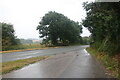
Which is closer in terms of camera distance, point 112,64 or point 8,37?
point 112,64

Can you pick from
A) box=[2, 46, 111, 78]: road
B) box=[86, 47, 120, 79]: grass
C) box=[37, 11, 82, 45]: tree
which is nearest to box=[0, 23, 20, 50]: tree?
box=[37, 11, 82, 45]: tree

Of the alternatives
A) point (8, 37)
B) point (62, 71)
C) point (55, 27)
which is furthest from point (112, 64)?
point (55, 27)

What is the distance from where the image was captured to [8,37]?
3419cm

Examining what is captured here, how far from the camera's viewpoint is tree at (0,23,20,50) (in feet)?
109

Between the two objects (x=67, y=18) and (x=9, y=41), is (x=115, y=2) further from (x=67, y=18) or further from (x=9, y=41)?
(x=67, y=18)

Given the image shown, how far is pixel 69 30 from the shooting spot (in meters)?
54.3

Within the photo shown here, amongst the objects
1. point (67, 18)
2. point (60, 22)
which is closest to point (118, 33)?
point (60, 22)

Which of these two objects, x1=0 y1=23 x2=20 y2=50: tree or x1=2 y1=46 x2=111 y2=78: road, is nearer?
x1=2 y1=46 x2=111 y2=78: road

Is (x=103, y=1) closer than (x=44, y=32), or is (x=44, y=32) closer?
(x=103, y=1)

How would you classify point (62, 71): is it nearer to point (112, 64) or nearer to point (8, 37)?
point (112, 64)

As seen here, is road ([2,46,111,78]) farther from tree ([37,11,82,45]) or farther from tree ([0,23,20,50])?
tree ([37,11,82,45])

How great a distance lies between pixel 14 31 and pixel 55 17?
17.6 meters

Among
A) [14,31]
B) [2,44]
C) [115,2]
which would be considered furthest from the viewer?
[14,31]

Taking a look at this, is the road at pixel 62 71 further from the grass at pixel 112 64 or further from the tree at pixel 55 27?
the tree at pixel 55 27
